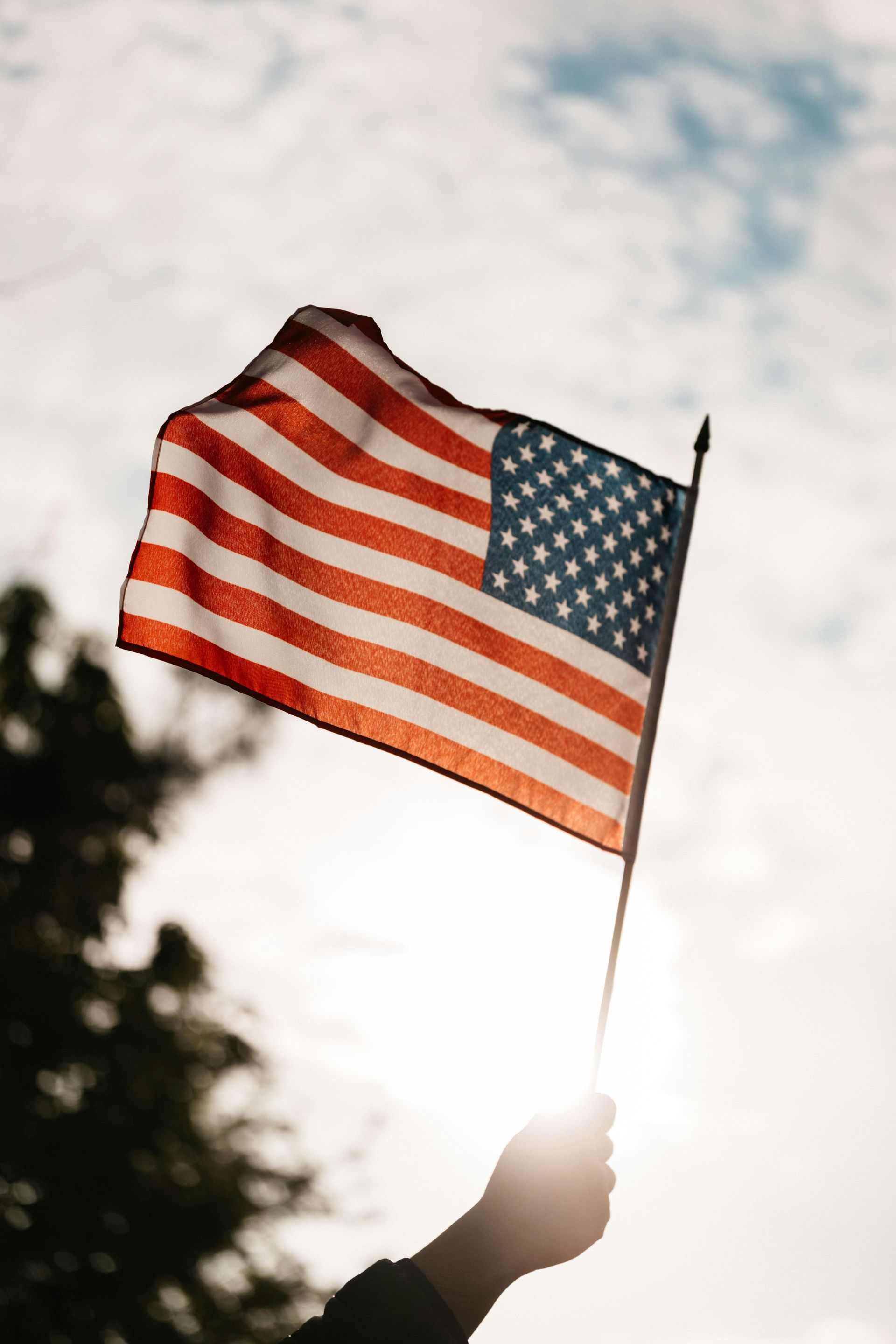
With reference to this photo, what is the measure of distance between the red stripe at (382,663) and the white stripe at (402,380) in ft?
3.01

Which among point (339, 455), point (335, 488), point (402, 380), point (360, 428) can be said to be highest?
point (402, 380)

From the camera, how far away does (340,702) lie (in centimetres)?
427

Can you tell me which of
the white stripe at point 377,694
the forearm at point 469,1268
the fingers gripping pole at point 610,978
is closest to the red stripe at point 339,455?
the white stripe at point 377,694

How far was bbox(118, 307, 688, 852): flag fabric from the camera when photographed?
424 cm

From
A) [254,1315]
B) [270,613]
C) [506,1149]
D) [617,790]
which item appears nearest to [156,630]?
[270,613]

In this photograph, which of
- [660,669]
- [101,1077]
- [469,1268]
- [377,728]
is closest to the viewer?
[469,1268]

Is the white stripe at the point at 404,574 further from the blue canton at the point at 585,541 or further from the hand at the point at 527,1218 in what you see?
the hand at the point at 527,1218

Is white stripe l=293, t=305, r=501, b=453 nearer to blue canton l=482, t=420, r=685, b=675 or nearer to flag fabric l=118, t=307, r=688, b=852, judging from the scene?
flag fabric l=118, t=307, r=688, b=852

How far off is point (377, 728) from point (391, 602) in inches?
19.3

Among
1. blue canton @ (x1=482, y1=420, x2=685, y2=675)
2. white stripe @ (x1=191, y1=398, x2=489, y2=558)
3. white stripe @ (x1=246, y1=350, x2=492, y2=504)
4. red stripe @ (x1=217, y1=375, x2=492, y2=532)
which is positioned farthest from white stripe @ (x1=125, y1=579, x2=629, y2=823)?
white stripe @ (x1=246, y1=350, x2=492, y2=504)

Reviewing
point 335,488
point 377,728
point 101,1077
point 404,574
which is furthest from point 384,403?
point 101,1077

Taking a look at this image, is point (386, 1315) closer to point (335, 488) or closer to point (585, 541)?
point (585, 541)

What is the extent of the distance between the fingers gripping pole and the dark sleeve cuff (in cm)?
70

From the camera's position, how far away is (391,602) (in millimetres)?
4398
